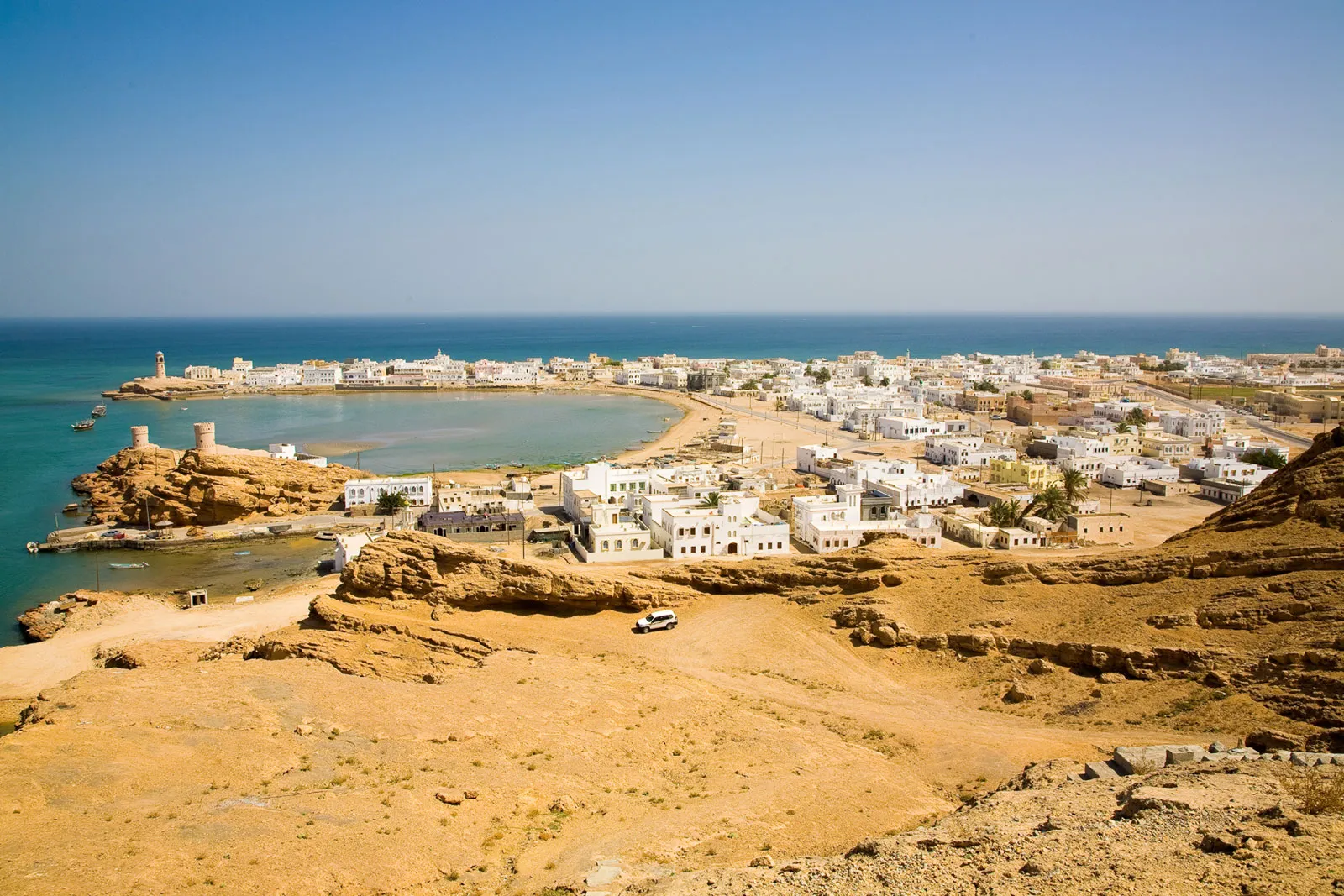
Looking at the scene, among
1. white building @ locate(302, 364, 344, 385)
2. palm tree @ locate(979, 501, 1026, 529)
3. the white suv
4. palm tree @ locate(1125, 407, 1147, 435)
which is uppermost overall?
white building @ locate(302, 364, 344, 385)

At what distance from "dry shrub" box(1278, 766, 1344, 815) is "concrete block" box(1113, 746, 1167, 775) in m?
1.73

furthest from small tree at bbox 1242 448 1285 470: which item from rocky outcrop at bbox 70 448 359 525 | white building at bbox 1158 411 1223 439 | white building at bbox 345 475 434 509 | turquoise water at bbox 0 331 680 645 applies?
rocky outcrop at bbox 70 448 359 525

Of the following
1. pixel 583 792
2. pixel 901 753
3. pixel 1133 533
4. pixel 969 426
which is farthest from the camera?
pixel 969 426

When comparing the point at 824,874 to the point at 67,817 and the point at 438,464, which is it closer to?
the point at 67,817

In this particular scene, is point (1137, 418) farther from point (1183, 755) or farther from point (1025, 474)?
point (1183, 755)

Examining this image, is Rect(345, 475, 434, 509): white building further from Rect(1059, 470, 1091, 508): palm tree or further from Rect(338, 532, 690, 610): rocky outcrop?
Rect(1059, 470, 1091, 508): palm tree

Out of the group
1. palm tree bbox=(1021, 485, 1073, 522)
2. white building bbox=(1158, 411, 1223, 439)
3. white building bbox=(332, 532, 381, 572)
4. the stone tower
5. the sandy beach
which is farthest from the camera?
white building bbox=(1158, 411, 1223, 439)

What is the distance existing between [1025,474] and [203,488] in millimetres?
45123

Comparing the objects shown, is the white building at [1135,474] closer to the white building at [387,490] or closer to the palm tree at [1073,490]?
the palm tree at [1073,490]

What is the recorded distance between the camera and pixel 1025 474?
51.9 metres

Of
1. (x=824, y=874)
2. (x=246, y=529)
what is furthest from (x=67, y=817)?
(x=246, y=529)

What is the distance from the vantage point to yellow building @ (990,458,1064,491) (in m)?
51.4

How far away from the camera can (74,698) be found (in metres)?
15.8

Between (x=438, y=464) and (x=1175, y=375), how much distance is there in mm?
96439
